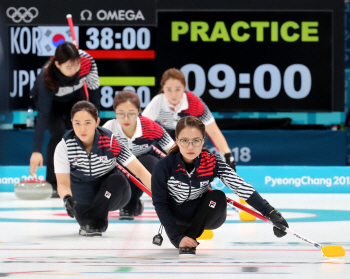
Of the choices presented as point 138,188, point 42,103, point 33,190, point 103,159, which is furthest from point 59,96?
point 103,159

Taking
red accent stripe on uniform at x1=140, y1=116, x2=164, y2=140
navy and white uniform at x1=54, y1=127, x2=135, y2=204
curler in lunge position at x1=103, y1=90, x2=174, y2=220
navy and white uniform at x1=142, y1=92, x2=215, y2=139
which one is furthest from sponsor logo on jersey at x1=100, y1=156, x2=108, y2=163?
navy and white uniform at x1=142, y1=92, x2=215, y2=139

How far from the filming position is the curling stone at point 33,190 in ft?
19.5

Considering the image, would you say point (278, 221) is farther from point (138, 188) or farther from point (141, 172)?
point (138, 188)

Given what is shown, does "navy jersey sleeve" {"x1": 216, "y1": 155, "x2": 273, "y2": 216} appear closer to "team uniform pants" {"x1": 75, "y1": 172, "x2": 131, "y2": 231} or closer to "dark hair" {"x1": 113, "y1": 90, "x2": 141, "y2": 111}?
"team uniform pants" {"x1": 75, "y1": 172, "x2": 131, "y2": 231}

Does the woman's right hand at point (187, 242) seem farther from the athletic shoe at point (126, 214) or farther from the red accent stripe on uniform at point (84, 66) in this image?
the red accent stripe on uniform at point (84, 66)

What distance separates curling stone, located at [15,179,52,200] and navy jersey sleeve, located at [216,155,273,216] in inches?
121

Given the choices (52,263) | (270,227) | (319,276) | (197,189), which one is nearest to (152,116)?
(270,227)

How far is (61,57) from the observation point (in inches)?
203

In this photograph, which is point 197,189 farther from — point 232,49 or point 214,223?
point 232,49

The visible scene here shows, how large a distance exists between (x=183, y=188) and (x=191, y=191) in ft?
0.16

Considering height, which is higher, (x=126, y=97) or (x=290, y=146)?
(x=126, y=97)

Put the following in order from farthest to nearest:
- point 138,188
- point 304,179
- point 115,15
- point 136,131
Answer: point 115,15
point 304,179
point 138,188
point 136,131

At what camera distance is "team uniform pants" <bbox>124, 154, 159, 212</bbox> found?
15.0 feet

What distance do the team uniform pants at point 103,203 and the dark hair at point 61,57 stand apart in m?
1.63
